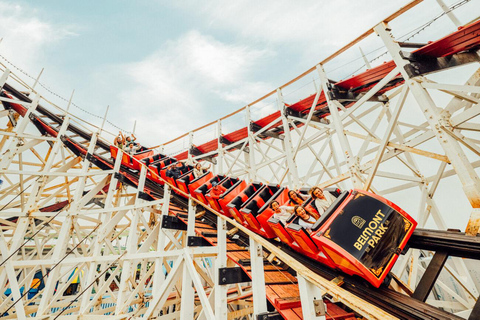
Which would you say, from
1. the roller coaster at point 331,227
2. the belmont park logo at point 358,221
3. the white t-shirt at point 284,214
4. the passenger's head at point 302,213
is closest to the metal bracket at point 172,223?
the roller coaster at point 331,227

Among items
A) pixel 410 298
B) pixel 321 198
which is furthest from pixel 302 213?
pixel 410 298

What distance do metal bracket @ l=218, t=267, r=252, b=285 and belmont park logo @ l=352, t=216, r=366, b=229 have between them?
1756 mm

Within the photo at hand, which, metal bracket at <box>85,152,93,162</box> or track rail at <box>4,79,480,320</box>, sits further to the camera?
metal bracket at <box>85,152,93,162</box>

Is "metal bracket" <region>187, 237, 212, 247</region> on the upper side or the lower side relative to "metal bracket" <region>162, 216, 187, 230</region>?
lower

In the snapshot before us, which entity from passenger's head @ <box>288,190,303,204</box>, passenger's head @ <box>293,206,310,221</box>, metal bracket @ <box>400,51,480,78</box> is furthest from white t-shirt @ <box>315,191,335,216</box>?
metal bracket @ <box>400,51,480,78</box>

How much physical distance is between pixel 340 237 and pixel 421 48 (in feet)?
11.6

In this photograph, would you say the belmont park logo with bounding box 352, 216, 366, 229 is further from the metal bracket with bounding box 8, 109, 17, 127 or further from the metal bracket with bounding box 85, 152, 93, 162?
the metal bracket with bounding box 8, 109, 17, 127

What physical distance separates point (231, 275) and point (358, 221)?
186 centimetres

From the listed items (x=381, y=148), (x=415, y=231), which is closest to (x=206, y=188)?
(x=381, y=148)

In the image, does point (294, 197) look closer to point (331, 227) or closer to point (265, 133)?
point (331, 227)

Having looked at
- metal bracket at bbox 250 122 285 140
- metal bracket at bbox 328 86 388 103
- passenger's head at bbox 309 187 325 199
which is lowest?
passenger's head at bbox 309 187 325 199

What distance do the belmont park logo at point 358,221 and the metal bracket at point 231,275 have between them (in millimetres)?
1756

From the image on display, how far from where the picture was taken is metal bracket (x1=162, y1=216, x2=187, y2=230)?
4.86 metres

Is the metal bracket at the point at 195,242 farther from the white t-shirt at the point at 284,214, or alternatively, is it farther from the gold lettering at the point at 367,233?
the gold lettering at the point at 367,233
